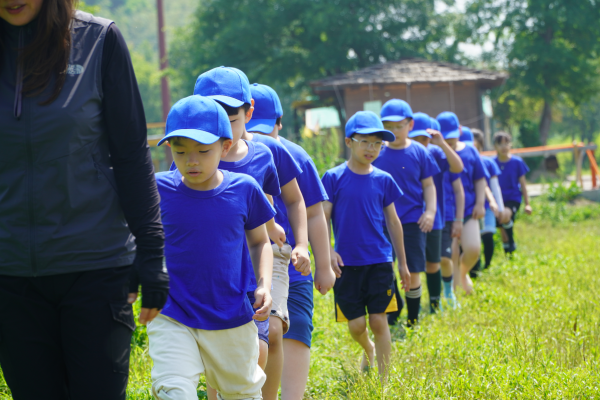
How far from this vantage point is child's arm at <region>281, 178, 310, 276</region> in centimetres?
345

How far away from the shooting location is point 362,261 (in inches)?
186

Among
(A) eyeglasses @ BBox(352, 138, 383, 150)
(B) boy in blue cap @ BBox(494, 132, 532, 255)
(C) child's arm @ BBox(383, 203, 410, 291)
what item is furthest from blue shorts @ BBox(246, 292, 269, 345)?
(B) boy in blue cap @ BBox(494, 132, 532, 255)

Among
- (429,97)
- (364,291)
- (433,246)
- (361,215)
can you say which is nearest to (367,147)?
(361,215)

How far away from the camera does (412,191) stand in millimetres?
6059

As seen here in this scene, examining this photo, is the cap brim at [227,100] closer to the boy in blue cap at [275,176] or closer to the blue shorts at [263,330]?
the boy in blue cap at [275,176]

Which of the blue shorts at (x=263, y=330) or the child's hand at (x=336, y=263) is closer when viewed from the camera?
the blue shorts at (x=263, y=330)

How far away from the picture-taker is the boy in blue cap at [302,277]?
3775 millimetres

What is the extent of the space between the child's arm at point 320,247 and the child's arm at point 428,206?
86.1 inches

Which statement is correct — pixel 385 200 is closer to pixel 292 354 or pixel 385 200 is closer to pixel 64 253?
pixel 292 354

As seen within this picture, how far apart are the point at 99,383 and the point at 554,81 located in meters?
35.2

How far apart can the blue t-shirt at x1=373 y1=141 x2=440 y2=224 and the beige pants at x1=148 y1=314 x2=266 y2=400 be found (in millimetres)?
3343

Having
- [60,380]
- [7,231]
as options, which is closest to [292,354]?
[60,380]

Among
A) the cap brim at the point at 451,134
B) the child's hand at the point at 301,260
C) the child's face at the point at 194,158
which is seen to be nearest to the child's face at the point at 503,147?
the cap brim at the point at 451,134

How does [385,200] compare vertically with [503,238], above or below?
above
